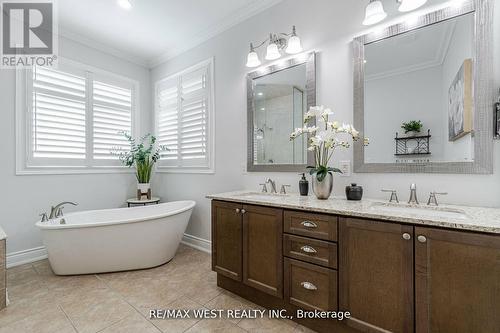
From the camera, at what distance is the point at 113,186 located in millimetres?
3482

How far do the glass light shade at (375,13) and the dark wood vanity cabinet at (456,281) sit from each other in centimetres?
145

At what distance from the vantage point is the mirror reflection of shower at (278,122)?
2260 mm

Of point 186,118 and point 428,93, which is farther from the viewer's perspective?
point 186,118

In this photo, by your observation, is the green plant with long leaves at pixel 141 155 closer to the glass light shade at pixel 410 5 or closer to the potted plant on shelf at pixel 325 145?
the potted plant on shelf at pixel 325 145

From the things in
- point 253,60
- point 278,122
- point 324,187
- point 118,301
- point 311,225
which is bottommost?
point 118,301

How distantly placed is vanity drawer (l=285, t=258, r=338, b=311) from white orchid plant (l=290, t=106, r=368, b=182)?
0.66 m

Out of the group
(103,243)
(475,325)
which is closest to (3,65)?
(103,243)

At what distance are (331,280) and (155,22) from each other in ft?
10.7

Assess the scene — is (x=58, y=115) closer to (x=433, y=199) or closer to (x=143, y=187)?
(x=143, y=187)

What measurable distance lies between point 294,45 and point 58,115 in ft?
9.89

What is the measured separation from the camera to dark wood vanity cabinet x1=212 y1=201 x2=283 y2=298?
171 cm

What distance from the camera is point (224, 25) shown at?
283 centimetres

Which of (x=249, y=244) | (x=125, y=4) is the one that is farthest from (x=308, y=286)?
(x=125, y=4)

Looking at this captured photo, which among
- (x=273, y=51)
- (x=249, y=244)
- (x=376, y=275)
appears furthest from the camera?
(x=273, y=51)
